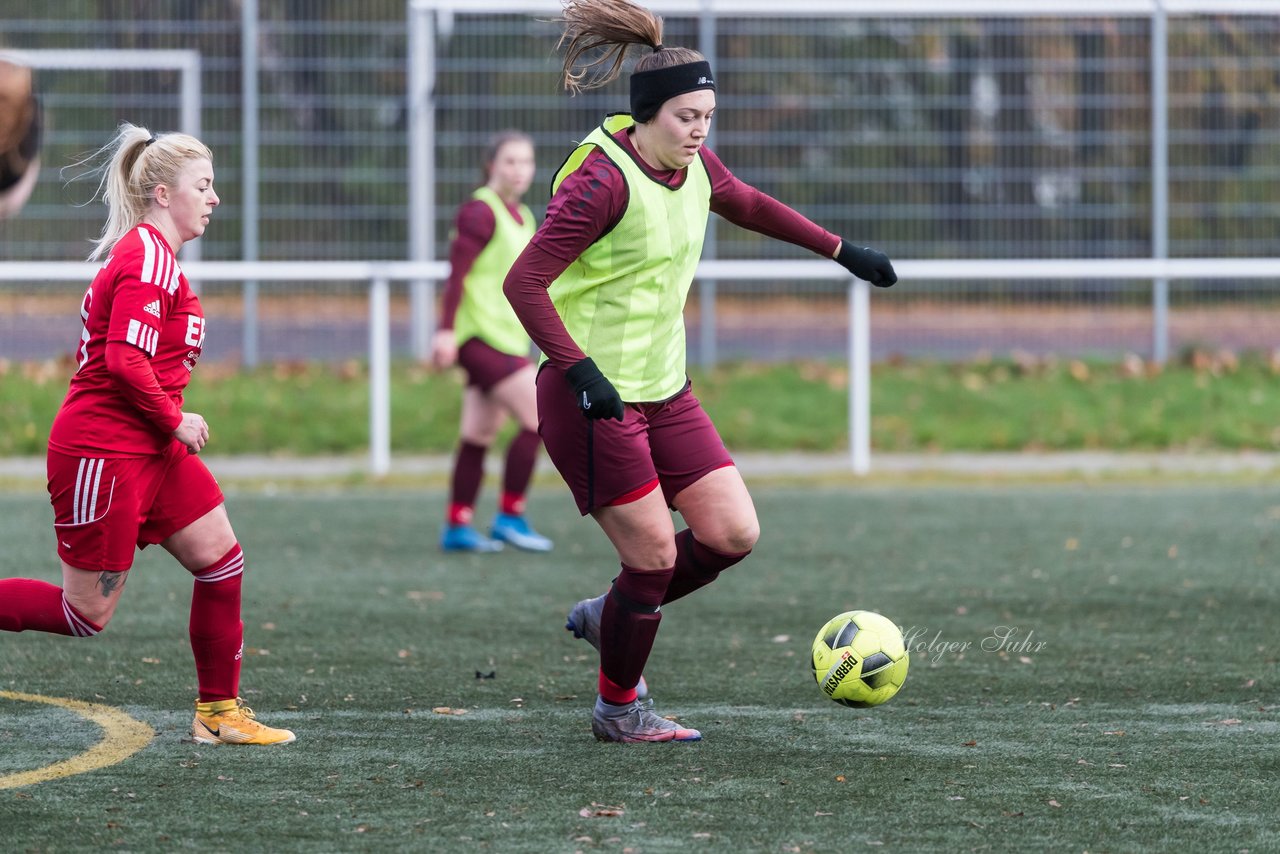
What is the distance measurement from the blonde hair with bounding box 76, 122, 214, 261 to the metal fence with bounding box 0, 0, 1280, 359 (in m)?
9.21

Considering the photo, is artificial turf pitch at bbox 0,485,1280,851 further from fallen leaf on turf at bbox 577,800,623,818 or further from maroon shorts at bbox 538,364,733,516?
maroon shorts at bbox 538,364,733,516

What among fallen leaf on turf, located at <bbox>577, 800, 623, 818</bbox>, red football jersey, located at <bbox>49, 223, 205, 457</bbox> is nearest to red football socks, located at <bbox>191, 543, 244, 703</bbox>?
red football jersey, located at <bbox>49, 223, 205, 457</bbox>

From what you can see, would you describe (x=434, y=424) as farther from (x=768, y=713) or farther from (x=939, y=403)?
(x=768, y=713)

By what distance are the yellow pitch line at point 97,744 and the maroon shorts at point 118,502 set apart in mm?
465

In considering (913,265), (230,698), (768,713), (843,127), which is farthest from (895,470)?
(230,698)

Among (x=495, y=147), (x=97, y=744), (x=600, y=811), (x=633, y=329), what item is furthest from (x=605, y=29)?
(x=495, y=147)

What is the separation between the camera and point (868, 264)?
207 inches

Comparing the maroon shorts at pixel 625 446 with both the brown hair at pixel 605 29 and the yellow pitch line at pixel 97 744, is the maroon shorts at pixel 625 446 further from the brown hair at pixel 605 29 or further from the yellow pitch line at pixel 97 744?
the yellow pitch line at pixel 97 744

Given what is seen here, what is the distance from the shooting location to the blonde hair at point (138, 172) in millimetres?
4602

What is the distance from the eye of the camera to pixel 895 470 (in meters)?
12.4

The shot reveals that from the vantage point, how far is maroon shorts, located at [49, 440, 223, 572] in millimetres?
4539

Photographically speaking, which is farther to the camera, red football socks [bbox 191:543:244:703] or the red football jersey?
red football socks [bbox 191:543:244:703]

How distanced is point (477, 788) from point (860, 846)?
3.19 ft

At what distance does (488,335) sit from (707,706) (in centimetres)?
374
